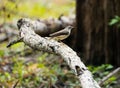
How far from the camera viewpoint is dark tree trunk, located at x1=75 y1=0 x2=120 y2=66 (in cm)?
580

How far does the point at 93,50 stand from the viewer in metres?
6.02

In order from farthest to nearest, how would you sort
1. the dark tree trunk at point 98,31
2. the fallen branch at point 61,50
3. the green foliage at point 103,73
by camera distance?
the dark tree trunk at point 98,31 < the green foliage at point 103,73 < the fallen branch at point 61,50

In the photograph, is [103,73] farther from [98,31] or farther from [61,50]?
[61,50]

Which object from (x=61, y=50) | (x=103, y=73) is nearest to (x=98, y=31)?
(x=103, y=73)

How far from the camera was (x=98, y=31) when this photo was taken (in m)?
5.92

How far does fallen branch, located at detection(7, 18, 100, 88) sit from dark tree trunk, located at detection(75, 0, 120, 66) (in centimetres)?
161

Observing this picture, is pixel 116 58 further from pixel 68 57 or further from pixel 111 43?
pixel 68 57

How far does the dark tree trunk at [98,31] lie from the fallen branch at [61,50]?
1.61m

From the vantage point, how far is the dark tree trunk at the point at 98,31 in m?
5.80

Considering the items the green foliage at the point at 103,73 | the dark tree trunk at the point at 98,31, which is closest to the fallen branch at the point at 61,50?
the green foliage at the point at 103,73

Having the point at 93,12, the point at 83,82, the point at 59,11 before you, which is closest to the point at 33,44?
the point at 83,82

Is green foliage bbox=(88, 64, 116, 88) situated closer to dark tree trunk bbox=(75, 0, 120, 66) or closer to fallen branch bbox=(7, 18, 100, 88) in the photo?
dark tree trunk bbox=(75, 0, 120, 66)

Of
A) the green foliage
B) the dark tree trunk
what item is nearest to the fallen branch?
the green foliage

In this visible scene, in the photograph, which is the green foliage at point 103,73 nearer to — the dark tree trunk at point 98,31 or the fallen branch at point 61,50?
the dark tree trunk at point 98,31
